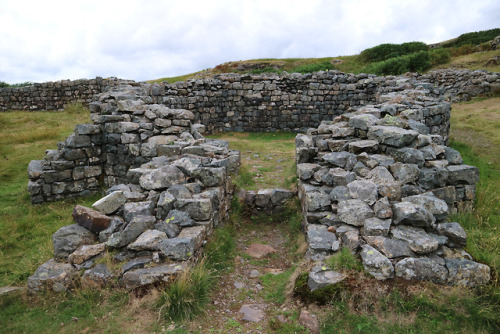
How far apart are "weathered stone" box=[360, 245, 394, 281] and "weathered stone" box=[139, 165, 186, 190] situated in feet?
12.2

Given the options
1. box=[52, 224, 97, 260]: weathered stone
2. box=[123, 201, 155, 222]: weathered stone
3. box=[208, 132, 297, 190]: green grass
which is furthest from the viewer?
box=[208, 132, 297, 190]: green grass

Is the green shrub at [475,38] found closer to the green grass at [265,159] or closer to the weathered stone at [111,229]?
the green grass at [265,159]

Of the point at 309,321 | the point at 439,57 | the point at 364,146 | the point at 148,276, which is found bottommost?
the point at 309,321

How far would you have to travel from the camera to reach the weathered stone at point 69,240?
15.7 feet

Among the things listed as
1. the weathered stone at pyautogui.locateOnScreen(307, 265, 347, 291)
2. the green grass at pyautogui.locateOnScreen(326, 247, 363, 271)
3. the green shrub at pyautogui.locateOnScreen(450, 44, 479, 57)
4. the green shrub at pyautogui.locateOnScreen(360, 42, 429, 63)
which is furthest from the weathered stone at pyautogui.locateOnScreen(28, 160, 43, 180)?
the green shrub at pyautogui.locateOnScreen(450, 44, 479, 57)

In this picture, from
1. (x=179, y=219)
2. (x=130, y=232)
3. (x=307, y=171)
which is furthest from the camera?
(x=307, y=171)

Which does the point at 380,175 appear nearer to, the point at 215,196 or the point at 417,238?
the point at 417,238

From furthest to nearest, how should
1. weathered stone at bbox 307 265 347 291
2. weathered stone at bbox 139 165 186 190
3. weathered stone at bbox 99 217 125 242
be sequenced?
weathered stone at bbox 139 165 186 190, weathered stone at bbox 99 217 125 242, weathered stone at bbox 307 265 347 291

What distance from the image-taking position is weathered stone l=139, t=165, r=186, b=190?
606 cm

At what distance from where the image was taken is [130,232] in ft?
16.1

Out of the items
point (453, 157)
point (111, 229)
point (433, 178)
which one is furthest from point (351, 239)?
point (111, 229)

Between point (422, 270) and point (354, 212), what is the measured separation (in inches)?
51.5

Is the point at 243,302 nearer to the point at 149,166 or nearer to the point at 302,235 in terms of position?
the point at 302,235

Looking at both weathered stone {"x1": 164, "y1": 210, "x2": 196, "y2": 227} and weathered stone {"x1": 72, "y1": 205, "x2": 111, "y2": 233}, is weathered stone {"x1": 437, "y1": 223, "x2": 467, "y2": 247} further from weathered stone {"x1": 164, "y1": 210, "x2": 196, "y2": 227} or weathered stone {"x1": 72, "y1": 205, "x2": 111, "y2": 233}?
weathered stone {"x1": 72, "y1": 205, "x2": 111, "y2": 233}
